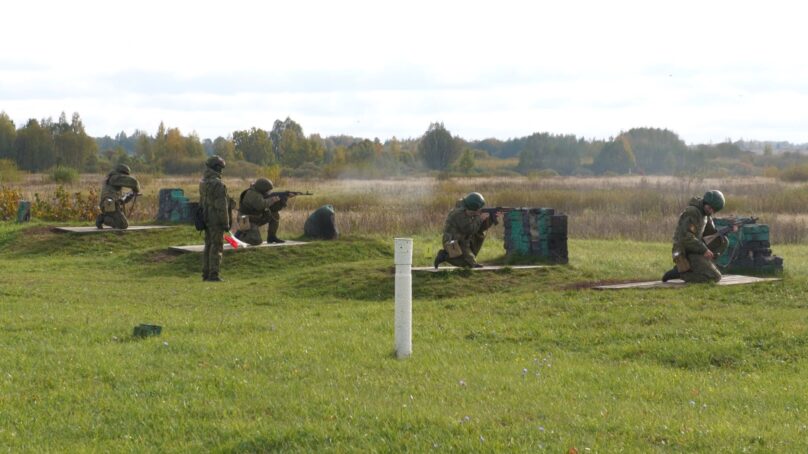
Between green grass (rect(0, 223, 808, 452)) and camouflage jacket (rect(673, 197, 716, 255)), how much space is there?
2.04 feet

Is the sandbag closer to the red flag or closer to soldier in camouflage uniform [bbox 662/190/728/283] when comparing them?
the red flag

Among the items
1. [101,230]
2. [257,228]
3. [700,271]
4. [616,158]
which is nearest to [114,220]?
[101,230]

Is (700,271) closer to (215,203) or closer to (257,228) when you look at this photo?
(215,203)

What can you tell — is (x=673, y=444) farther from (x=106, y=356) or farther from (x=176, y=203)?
(x=176, y=203)

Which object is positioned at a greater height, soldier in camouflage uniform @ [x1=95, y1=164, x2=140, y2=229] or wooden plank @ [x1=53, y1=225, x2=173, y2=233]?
soldier in camouflage uniform @ [x1=95, y1=164, x2=140, y2=229]

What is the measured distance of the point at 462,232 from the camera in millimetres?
17453

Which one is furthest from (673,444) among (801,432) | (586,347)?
(586,347)

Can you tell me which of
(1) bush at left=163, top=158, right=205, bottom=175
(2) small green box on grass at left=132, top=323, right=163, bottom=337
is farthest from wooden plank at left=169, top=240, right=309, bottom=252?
(1) bush at left=163, top=158, right=205, bottom=175

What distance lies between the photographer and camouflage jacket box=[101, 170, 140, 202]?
85.5 ft

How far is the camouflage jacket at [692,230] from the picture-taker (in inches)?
581

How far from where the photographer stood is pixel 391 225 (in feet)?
95.8

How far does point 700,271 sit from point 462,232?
397 cm

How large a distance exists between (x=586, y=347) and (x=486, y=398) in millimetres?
3083

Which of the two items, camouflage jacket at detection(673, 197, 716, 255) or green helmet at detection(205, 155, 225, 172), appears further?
green helmet at detection(205, 155, 225, 172)
